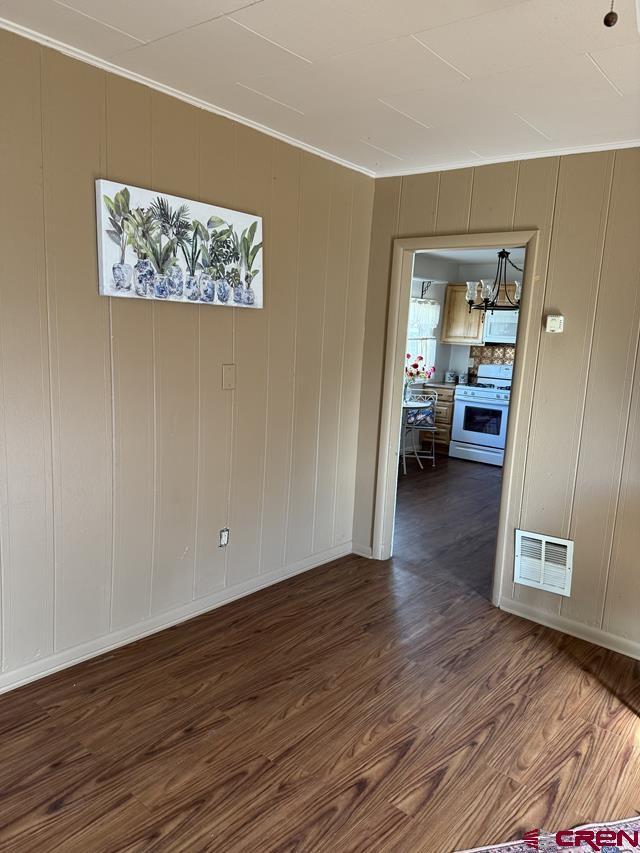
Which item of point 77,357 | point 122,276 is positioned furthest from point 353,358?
point 77,357

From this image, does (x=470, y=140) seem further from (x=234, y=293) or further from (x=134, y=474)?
(x=134, y=474)

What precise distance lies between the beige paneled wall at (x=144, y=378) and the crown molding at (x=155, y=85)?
0.04 meters

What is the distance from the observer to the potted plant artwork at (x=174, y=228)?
2646 millimetres

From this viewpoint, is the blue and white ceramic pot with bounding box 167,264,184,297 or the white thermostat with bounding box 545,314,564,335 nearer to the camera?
the blue and white ceramic pot with bounding box 167,264,184,297

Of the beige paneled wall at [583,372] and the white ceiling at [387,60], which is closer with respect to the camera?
the white ceiling at [387,60]

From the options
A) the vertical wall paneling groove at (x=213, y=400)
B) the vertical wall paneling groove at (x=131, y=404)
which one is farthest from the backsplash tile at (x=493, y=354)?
the vertical wall paneling groove at (x=131, y=404)

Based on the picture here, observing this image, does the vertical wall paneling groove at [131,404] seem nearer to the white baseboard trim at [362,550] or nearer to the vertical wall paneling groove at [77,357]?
the vertical wall paneling groove at [77,357]

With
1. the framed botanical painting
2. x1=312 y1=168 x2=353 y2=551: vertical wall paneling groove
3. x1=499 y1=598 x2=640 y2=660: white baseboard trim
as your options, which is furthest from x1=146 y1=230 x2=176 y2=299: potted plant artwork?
x1=499 y1=598 x2=640 y2=660: white baseboard trim

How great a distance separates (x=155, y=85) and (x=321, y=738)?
2.75m

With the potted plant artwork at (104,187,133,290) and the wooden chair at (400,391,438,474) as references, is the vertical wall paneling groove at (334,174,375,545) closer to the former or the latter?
the potted plant artwork at (104,187,133,290)

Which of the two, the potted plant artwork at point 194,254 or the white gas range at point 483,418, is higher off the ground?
the potted plant artwork at point 194,254

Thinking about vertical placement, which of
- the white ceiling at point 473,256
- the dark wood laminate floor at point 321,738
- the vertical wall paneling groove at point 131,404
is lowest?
the dark wood laminate floor at point 321,738

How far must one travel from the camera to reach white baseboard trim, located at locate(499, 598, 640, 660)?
3055 mm

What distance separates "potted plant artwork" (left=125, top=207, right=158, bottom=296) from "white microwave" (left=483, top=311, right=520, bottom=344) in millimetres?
5597
